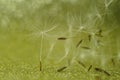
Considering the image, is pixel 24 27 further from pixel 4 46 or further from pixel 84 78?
pixel 84 78

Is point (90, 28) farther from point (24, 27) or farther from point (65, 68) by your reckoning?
point (24, 27)

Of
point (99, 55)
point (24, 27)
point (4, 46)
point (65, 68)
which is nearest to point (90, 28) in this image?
point (99, 55)

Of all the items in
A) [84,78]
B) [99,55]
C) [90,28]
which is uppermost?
[90,28]

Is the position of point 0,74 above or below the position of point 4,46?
below

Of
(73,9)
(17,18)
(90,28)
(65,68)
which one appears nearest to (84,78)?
(65,68)

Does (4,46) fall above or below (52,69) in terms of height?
above

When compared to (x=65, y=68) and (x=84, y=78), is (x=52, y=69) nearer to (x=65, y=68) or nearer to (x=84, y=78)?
(x=65, y=68)

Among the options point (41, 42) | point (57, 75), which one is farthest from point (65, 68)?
point (41, 42)
